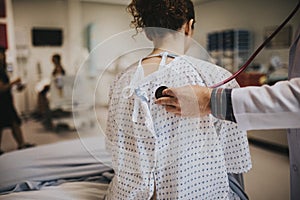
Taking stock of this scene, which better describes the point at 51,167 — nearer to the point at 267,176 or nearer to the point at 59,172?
the point at 59,172

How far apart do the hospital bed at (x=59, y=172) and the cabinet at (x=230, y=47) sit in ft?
→ 1.28

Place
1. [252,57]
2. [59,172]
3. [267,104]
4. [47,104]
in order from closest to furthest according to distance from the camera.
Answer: [267,104] → [252,57] → [59,172] → [47,104]

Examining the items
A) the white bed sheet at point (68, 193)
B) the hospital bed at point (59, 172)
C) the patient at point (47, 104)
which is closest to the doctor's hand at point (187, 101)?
the hospital bed at point (59, 172)


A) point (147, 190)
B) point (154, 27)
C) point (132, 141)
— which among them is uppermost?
point (154, 27)

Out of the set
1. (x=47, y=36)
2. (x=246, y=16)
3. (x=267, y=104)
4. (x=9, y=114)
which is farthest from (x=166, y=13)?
(x=9, y=114)

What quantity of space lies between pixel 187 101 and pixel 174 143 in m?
0.10

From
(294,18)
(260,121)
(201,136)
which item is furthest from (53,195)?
(294,18)

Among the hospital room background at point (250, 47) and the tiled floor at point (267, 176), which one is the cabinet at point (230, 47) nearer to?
the hospital room background at point (250, 47)

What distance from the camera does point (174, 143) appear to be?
0.59 m

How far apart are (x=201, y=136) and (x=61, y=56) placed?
1499 millimetres

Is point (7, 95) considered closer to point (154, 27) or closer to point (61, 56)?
point (61, 56)

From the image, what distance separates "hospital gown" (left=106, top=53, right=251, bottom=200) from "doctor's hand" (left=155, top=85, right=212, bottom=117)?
14mm

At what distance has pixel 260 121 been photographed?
53 cm

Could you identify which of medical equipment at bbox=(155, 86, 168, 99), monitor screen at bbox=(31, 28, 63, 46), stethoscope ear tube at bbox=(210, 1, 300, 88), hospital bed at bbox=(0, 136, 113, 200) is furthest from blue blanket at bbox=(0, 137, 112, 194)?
monitor screen at bbox=(31, 28, 63, 46)
